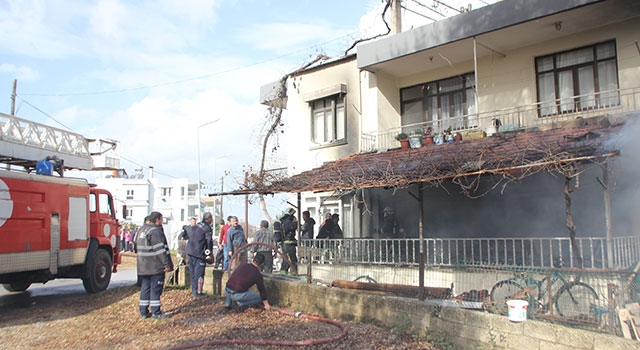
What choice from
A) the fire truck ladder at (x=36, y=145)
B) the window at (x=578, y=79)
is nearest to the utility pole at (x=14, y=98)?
the fire truck ladder at (x=36, y=145)

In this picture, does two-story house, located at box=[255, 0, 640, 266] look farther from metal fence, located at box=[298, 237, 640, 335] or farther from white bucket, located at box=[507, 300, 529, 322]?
white bucket, located at box=[507, 300, 529, 322]

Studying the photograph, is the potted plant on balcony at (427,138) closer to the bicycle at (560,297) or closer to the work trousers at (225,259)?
the work trousers at (225,259)

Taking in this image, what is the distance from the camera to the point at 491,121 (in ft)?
42.5

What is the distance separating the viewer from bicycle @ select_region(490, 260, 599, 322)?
621 cm

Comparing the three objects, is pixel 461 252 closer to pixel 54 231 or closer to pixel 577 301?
pixel 577 301

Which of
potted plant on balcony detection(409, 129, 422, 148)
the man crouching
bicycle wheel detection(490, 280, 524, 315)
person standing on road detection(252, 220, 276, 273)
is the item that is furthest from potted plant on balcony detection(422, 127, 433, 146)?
the man crouching

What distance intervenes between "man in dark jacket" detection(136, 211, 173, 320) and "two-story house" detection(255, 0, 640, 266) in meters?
3.96

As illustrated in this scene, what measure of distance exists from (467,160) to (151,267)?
247 inches

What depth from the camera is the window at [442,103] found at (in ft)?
46.1

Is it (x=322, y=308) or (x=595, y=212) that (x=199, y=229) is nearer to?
(x=322, y=308)

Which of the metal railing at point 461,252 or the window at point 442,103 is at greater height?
the window at point 442,103

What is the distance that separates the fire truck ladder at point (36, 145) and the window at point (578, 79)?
46.1 feet

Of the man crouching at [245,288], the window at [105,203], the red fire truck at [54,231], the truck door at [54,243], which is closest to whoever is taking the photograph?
the man crouching at [245,288]

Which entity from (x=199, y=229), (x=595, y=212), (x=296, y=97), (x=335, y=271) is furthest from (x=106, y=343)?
(x=296, y=97)
